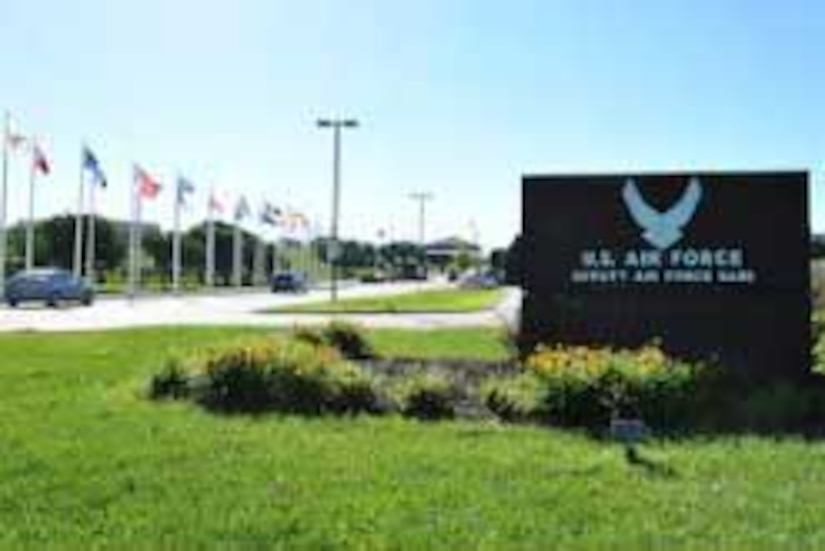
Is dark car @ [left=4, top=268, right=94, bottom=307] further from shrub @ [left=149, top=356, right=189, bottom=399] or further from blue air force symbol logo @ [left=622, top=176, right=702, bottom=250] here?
blue air force symbol logo @ [left=622, top=176, right=702, bottom=250]

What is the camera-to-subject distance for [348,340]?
2245 cm

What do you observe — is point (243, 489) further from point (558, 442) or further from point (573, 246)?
point (573, 246)

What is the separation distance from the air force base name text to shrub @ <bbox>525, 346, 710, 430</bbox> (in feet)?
11.0

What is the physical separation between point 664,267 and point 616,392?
162 inches

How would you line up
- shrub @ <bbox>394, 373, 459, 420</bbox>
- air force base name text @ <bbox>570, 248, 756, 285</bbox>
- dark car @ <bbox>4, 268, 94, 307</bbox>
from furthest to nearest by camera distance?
dark car @ <bbox>4, 268, 94, 307</bbox> < air force base name text @ <bbox>570, 248, 756, 285</bbox> < shrub @ <bbox>394, 373, 459, 420</bbox>

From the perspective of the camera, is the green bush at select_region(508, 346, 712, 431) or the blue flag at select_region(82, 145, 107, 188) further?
the blue flag at select_region(82, 145, 107, 188)

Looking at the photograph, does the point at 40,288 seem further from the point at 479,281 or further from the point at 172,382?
the point at 479,281

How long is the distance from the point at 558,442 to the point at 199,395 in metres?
4.68

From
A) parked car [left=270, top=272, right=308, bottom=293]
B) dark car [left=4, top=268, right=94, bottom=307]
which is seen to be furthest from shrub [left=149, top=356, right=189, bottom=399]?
parked car [left=270, top=272, right=308, bottom=293]

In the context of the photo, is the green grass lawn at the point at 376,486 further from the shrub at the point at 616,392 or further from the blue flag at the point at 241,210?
the blue flag at the point at 241,210

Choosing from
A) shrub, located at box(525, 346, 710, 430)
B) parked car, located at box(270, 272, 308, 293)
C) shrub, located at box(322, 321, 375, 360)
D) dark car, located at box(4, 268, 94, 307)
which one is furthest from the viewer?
parked car, located at box(270, 272, 308, 293)

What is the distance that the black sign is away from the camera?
16891 millimetres

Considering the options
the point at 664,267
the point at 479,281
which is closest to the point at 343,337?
the point at 664,267

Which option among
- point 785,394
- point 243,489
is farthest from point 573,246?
point 243,489
